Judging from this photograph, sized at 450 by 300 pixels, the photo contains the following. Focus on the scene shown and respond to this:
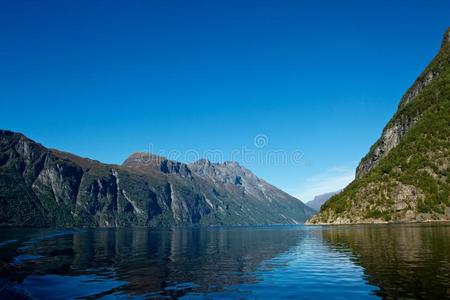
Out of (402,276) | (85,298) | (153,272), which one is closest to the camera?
(85,298)

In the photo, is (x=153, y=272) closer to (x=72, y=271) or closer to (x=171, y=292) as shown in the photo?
(x=72, y=271)

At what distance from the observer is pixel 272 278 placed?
41.6 m

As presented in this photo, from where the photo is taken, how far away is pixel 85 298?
31766mm

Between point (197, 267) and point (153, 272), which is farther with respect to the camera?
point (197, 267)

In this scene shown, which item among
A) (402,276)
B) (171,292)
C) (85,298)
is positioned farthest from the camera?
(402,276)

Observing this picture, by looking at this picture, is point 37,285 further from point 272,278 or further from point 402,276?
point 402,276

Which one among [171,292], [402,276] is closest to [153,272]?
[171,292]

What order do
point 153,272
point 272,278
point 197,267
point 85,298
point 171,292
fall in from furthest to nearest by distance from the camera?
1. point 197,267
2. point 153,272
3. point 272,278
4. point 171,292
5. point 85,298

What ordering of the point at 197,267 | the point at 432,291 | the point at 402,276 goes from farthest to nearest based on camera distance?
the point at 197,267 → the point at 402,276 → the point at 432,291

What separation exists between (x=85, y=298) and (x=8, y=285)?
12.3 meters

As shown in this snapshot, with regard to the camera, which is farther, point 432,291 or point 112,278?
point 112,278

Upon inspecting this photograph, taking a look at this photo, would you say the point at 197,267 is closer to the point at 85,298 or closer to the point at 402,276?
the point at 85,298

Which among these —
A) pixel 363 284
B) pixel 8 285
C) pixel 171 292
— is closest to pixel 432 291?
pixel 363 284

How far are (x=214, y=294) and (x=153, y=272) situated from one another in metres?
17.0
